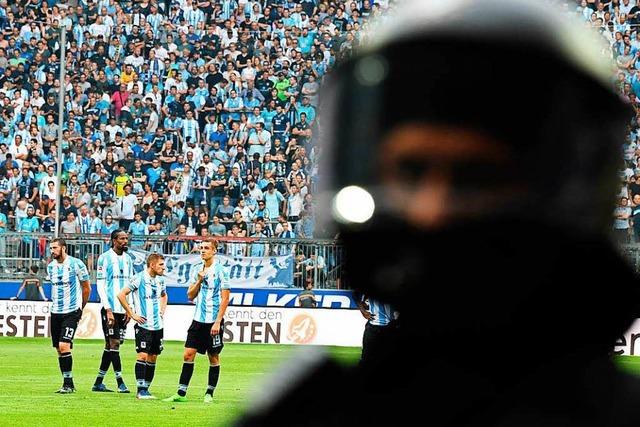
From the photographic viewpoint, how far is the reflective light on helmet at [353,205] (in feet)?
5.42

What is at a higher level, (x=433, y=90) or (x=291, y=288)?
(x=433, y=90)

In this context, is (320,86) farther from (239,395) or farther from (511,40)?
(239,395)

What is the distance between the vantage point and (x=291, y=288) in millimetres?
27797

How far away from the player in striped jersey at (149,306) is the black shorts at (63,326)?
0.96m

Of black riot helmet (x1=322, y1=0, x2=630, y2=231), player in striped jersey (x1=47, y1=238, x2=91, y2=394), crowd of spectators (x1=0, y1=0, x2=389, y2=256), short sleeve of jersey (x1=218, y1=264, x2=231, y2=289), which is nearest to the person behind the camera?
black riot helmet (x1=322, y1=0, x2=630, y2=231)

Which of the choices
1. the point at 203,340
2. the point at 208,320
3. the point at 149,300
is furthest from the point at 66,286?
the point at 203,340

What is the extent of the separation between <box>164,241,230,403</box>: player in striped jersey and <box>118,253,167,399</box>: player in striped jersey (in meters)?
0.68

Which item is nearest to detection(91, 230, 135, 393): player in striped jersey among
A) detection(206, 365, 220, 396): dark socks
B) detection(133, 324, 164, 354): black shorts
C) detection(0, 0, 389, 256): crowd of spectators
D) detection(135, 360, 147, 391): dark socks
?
detection(133, 324, 164, 354): black shorts

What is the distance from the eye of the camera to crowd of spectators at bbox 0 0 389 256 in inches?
1179

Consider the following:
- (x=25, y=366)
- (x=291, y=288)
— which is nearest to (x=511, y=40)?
(x=25, y=366)

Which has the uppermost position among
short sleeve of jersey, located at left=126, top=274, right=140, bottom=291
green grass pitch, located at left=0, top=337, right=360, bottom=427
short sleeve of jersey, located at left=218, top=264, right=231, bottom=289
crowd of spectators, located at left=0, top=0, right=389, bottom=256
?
crowd of spectators, located at left=0, top=0, right=389, bottom=256

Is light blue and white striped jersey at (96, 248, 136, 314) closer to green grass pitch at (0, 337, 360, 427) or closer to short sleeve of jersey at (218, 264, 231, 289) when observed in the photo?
green grass pitch at (0, 337, 360, 427)

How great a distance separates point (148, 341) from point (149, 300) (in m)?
0.58

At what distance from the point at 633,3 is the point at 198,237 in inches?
508
